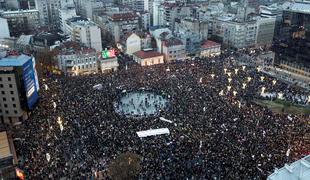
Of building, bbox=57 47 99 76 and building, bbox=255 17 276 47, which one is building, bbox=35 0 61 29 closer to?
building, bbox=57 47 99 76

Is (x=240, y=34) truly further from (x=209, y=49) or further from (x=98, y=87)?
(x=98, y=87)

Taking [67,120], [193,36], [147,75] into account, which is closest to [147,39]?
[193,36]

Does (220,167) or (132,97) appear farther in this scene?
(132,97)

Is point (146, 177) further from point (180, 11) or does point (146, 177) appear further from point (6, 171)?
point (180, 11)

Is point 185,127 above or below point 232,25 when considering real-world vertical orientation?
below

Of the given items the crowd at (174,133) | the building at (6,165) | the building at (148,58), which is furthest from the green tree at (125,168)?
the building at (148,58)

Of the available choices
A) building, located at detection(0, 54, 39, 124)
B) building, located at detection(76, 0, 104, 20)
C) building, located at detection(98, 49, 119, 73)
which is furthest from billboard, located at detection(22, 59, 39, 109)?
building, located at detection(76, 0, 104, 20)
